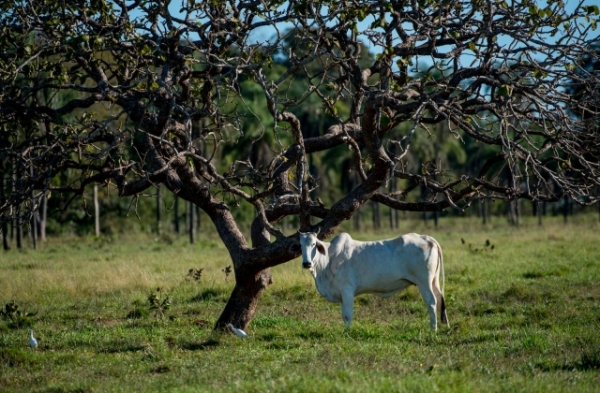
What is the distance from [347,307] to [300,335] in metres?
0.90

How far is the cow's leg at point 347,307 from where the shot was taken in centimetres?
1218

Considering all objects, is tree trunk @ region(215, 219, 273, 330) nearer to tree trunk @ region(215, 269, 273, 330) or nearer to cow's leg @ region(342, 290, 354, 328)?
tree trunk @ region(215, 269, 273, 330)

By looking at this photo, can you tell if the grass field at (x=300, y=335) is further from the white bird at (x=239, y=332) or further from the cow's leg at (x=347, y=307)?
the cow's leg at (x=347, y=307)

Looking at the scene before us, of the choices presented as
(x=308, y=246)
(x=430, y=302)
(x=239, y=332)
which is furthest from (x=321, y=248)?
(x=430, y=302)

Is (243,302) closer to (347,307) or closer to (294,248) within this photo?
(294,248)

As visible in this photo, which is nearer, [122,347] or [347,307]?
[122,347]

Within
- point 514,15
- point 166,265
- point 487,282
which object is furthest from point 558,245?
point 514,15

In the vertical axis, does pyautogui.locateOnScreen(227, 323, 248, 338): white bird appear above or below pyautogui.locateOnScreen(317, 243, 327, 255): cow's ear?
below

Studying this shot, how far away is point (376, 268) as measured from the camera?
12.4m

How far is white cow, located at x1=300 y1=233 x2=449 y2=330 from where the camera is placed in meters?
12.3

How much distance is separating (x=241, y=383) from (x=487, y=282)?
10.2 meters

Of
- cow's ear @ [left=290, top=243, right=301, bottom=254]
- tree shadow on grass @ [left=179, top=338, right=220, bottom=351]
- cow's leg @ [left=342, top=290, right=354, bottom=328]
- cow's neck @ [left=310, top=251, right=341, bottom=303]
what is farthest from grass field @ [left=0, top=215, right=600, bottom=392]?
cow's ear @ [left=290, top=243, right=301, bottom=254]

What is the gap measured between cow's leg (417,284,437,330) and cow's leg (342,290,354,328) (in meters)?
1.13

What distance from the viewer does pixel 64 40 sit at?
11391mm
